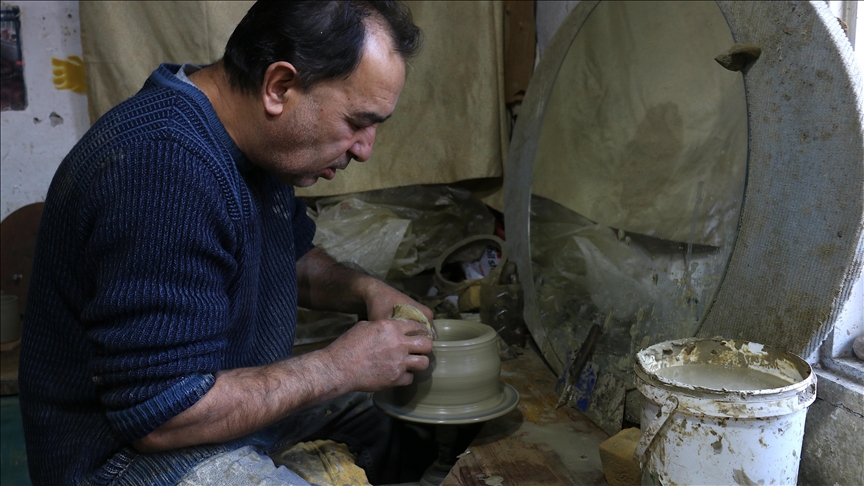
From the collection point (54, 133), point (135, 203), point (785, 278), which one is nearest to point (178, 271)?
point (135, 203)

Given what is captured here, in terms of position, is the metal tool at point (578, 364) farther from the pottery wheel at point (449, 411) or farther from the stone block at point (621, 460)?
the stone block at point (621, 460)

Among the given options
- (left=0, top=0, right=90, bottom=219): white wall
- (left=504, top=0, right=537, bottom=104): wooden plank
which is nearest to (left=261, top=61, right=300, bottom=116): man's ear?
(left=504, top=0, right=537, bottom=104): wooden plank

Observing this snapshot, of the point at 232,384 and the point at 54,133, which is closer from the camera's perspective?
the point at 232,384

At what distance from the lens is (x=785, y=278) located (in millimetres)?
1398

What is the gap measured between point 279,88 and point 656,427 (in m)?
1.00

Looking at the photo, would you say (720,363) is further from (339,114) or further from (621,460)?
(339,114)

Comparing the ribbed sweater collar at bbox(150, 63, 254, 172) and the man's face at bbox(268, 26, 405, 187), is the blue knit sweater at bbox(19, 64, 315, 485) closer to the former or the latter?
the ribbed sweater collar at bbox(150, 63, 254, 172)

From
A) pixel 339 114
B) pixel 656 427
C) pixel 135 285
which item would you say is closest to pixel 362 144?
pixel 339 114

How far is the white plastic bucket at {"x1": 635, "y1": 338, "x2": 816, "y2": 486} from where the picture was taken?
44.0 inches

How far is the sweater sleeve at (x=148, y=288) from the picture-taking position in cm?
119

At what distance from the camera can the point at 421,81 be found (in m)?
3.29

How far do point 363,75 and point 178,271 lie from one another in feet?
1.80

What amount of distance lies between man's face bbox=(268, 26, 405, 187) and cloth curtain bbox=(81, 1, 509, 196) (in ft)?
5.55

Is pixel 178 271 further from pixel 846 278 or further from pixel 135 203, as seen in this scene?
pixel 846 278
